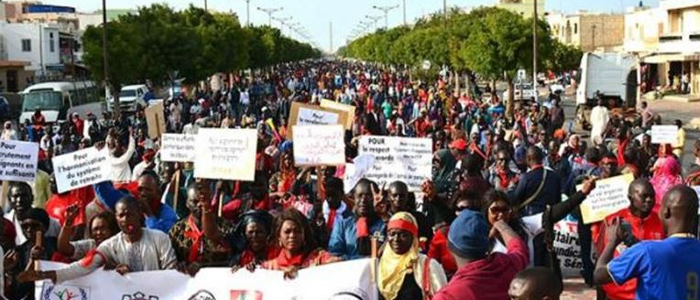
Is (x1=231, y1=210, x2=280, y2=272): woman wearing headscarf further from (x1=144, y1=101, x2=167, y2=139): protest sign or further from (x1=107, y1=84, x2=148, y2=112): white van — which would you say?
(x1=107, y1=84, x2=148, y2=112): white van

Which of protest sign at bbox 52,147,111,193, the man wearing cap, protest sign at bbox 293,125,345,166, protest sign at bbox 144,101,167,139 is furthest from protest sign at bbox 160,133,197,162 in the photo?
the man wearing cap

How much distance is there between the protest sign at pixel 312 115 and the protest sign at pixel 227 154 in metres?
3.71

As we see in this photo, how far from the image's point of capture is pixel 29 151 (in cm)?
886

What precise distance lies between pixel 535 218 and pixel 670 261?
3.00 meters

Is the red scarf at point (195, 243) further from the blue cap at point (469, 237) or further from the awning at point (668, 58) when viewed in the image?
the awning at point (668, 58)

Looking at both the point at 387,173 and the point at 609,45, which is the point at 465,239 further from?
the point at 609,45

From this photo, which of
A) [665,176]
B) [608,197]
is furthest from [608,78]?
[608,197]

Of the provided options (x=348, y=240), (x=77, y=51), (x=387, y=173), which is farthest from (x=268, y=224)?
(x=77, y=51)

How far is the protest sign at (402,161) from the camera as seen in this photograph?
9328 millimetres

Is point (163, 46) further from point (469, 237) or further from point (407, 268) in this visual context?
point (469, 237)

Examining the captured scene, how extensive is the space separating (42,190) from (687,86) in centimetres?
4622

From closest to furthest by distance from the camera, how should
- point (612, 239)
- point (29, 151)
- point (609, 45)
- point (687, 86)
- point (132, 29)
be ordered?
point (612, 239) < point (29, 151) < point (132, 29) < point (687, 86) < point (609, 45)

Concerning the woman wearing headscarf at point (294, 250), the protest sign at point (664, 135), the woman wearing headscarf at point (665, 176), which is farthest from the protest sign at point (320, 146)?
the protest sign at point (664, 135)

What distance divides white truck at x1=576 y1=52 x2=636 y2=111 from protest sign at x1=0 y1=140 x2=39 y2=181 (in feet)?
90.3
